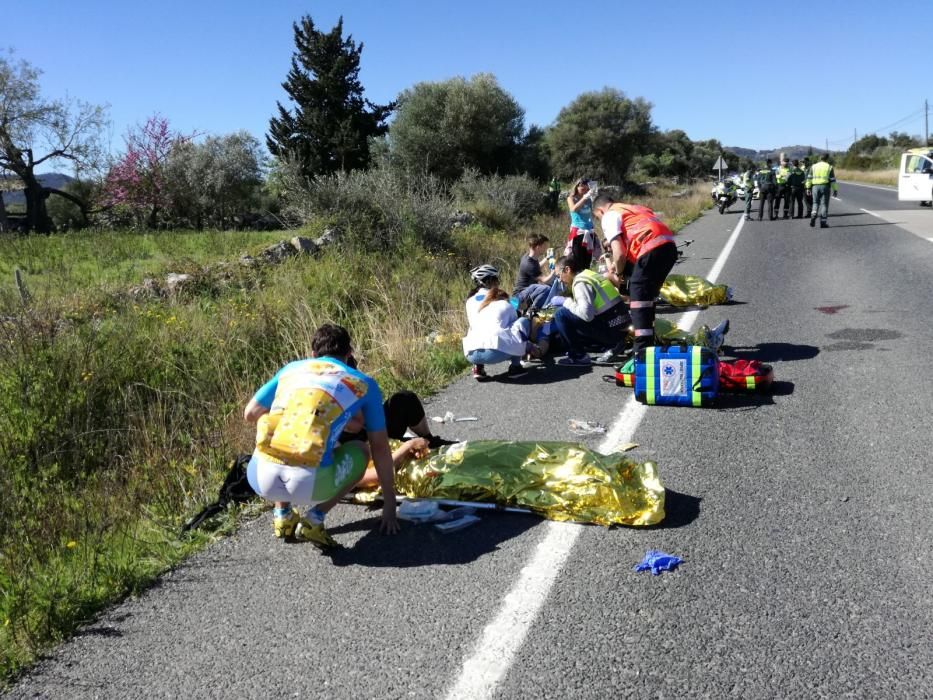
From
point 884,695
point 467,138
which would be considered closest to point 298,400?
point 884,695

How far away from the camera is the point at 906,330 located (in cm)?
812

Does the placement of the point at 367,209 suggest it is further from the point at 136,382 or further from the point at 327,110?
the point at 327,110

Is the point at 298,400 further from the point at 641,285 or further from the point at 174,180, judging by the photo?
the point at 174,180

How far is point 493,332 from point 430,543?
3517 mm

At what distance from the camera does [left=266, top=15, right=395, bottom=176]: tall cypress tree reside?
37750 mm

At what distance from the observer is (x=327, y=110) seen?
38531 millimetres

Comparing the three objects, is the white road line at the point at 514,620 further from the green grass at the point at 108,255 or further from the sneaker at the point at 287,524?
the green grass at the point at 108,255

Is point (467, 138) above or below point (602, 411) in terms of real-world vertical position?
above

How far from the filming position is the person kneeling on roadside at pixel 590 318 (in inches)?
295

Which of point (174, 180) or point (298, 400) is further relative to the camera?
point (174, 180)

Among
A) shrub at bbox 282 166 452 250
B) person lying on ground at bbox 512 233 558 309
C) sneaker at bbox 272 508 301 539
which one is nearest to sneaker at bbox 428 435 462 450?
sneaker at bbox 272 508 301 539

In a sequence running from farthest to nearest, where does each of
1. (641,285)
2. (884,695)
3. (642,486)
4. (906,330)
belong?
(906,330), (641,285), (642,486), (884,695)

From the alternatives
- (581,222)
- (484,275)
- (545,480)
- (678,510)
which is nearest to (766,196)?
(581,222)

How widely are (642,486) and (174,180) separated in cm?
2378
